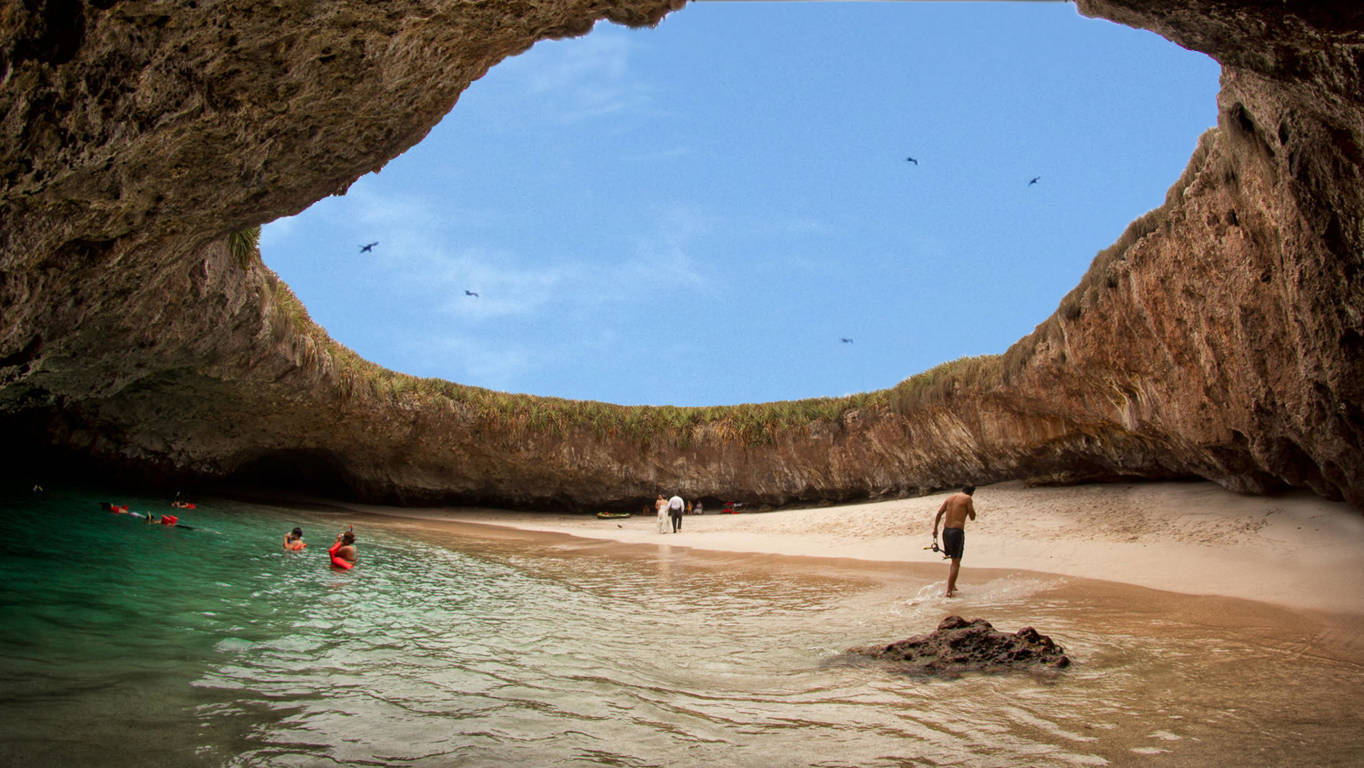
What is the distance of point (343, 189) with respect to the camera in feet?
19.7

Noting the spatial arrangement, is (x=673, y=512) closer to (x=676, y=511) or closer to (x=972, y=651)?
(x=676, y=511)

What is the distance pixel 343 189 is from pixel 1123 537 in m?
10.9

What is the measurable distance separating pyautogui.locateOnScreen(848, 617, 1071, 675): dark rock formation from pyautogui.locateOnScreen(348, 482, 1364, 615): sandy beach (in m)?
3.68

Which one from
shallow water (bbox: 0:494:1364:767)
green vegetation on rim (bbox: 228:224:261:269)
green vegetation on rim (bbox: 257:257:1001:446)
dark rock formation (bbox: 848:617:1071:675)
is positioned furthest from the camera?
green vegetation on rim (bbox: 257:257:1001:446)

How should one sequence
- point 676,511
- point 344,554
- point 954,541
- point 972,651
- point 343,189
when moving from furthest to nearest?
point 676,511, point 344,554, point 954,541, point 343,189, point 972,651

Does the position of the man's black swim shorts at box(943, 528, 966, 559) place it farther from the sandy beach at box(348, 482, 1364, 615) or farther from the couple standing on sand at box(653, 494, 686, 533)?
the couple standing on sand at box(653, 494, 686, 533)

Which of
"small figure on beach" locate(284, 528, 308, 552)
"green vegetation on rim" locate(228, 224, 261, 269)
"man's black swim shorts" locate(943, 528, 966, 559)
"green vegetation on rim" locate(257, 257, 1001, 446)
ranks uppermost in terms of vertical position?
"green vegetation on rim" locate(228, 224, 261, 269)

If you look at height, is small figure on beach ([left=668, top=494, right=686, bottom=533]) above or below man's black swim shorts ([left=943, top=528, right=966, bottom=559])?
below

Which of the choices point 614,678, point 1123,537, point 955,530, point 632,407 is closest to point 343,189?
point 614,678

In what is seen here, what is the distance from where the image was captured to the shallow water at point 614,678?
10.2ft

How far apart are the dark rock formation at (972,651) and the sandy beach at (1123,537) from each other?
368cm

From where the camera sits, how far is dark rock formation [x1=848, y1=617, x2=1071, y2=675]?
14.4 feet

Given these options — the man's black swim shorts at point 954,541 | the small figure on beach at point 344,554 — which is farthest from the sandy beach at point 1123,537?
the small figure on beach at point 344,554

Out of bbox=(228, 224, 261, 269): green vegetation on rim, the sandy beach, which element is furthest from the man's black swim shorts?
bbox=(228, 224, 261, 269): green vegetation on rim
